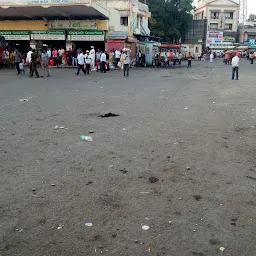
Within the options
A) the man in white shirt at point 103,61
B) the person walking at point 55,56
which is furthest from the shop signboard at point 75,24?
the man in white shirt at point 103,61

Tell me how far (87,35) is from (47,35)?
4141 mm

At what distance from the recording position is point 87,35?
29922 millimetres

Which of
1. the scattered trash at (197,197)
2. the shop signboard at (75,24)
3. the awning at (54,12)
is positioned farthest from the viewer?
the shop signboard at (75,24)

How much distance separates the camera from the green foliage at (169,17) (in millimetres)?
50531

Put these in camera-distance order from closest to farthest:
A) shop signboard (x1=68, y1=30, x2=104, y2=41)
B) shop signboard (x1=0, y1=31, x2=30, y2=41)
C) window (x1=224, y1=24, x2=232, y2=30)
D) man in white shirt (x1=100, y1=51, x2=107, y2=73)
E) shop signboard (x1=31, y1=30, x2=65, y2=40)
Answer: man in white shirt (x1=100, y1=51, x2=107, y2=73) → shop signboard (x1=68, y1=30, x2=104, y2=41) → shop signboard (x1=31, y1=30, x2=65, y2=40) → shop signboard (x1=0, y1=31, x2=30, y2=41) → window (x1=224, y1=24, x2=232, y2=30)

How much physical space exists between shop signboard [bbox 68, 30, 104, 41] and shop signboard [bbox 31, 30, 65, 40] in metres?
0.96

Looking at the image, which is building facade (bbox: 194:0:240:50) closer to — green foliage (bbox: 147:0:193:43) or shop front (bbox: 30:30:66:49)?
green foliage (bbox: 147:0:193:43)

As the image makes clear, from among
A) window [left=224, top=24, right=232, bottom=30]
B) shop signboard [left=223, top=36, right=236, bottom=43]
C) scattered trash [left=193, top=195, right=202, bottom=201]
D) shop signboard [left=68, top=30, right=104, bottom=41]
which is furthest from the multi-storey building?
window [left=224, top=24, right=232, bottom=30]

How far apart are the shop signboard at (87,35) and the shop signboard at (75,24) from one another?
0.50 metres

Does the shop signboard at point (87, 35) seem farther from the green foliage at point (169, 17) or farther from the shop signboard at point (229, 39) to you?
the shop signboard at point (229, 39)

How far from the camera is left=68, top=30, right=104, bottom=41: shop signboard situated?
2973 centimetres

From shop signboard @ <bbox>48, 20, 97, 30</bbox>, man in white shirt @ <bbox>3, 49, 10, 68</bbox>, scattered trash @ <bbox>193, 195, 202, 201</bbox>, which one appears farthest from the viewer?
shop signboard @ <bbox>48, 20, 97, 30</bbox>

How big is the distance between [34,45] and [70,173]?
30.2 metres

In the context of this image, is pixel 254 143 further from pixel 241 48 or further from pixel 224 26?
pixel 224 26
